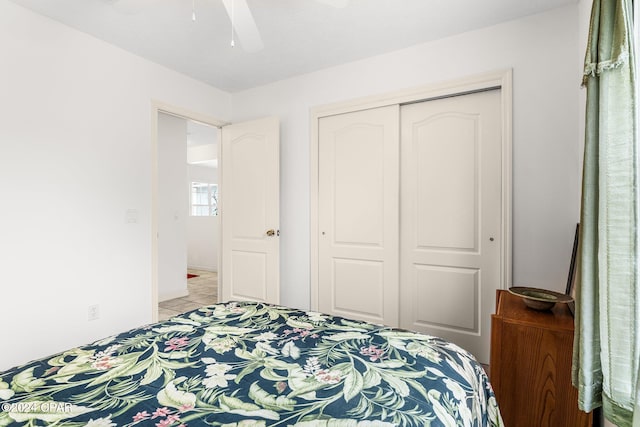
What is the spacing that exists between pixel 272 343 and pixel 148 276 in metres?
2.14

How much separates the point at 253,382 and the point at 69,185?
232 centimetres

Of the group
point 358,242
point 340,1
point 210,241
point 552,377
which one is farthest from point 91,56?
point 210,241

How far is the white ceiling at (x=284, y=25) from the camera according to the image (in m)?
2.17

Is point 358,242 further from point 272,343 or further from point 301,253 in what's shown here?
point 272,343

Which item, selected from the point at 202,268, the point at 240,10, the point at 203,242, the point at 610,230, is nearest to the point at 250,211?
the point at 240,10

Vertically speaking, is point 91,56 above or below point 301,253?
above

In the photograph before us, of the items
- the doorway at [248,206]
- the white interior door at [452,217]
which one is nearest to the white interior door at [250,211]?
the doorway at [248,206]

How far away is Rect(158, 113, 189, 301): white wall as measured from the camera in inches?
171

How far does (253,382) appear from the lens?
3.18 ft

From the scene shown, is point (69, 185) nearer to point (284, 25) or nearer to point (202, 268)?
point (284, 25)

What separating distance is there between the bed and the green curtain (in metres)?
0.36

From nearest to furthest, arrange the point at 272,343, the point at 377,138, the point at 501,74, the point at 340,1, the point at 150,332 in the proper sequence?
1. the point at 272,343
2. the point at 150,332
3. the point at 340,1
4. the point at 501,74
5. the point at 377,138

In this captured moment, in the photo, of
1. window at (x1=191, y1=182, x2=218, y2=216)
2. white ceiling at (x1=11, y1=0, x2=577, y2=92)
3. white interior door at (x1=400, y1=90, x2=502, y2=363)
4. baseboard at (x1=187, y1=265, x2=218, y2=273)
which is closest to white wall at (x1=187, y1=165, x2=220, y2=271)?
baseboard at (x1=187, y1=265, x2=218, y2=273)

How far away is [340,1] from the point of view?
5.45 feet
